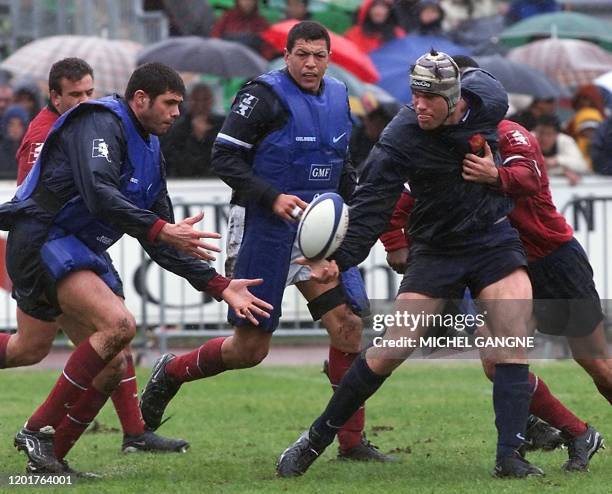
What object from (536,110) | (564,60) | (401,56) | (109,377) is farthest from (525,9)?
(109,377)

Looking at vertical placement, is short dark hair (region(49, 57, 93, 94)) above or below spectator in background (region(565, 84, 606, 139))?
above

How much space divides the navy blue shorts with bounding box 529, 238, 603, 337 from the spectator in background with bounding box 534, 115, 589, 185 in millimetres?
7026

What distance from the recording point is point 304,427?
396 inches

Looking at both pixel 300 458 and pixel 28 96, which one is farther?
pixel 28 96

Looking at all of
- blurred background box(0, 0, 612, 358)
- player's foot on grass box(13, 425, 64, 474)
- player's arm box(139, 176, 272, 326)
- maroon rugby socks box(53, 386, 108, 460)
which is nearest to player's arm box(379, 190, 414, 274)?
player's arm box(139, 176, 272, 326)

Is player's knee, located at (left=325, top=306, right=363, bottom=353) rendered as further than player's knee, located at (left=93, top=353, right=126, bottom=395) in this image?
Yes

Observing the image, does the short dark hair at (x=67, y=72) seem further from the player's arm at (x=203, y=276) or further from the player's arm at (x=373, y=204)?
the player's arm at (x=373, y=204)

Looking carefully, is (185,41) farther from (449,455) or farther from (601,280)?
(449,455)

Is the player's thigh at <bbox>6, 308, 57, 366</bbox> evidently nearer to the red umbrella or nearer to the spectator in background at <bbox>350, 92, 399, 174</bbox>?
the spectator in background at <bbox>350, 92, 399, 174</bbox>

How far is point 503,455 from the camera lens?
750 centimetres

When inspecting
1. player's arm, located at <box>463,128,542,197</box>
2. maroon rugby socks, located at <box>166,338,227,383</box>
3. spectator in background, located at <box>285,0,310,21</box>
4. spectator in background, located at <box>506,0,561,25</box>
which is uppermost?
player's arm, located at <box>463,128,542,197</box>

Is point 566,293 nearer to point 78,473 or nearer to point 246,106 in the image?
point 246,106

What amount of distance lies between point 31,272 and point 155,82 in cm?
116

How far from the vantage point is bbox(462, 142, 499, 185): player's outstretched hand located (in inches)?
295
